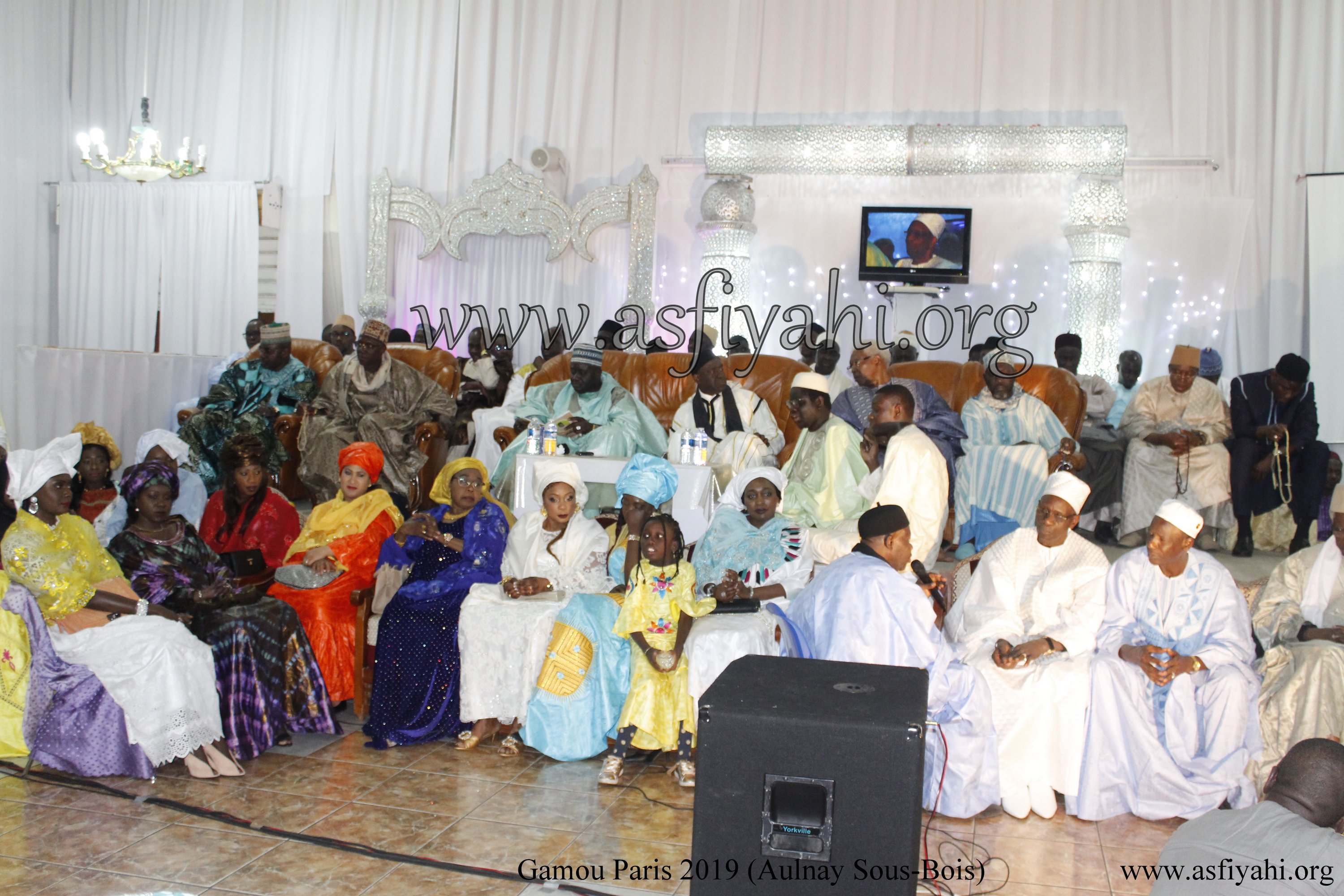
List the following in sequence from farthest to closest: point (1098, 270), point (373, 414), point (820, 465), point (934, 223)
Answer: point (934, 223)
point (1098, 270)
point (373, 414)
point (820, 465)

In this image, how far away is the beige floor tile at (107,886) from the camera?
11.3ft

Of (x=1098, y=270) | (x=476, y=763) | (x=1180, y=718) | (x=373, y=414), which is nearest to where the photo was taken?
(x=1180, y=718)

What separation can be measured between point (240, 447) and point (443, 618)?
1.41 meters

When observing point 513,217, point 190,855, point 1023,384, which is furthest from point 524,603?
point 513,217

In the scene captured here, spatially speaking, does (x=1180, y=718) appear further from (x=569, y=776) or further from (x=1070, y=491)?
(x=569, y=776)

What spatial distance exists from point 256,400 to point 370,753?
401 centimetres

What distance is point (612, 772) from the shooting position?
177 inches

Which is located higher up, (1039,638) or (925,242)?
(925,242)

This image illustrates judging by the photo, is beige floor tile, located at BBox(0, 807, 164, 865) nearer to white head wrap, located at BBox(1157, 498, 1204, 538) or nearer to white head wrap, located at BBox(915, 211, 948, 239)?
white head wrap, located at BBox(1157, 498, 1204, 538)

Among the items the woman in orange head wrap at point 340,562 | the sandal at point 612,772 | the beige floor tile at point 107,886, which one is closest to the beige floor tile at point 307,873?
the beige floor tile at point 107,886

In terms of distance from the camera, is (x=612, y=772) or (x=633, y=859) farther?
(x=612, y=772)

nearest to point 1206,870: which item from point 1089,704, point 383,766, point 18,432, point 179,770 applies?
point 1089,704

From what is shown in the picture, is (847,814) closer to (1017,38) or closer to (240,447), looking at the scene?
(240,447)

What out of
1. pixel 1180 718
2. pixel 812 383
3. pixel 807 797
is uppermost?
pixel 812 383
